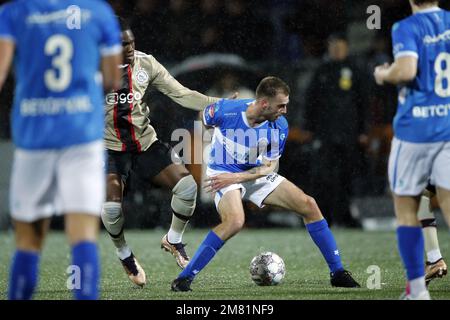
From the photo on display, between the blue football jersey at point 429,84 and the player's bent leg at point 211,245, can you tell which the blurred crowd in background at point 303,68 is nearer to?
the player's bent leg at point 211,245

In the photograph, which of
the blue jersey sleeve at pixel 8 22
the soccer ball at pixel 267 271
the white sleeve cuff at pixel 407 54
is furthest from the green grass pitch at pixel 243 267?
the blue jersey sleeve at pixel 8 22

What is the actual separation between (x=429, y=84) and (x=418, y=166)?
0.47 metres

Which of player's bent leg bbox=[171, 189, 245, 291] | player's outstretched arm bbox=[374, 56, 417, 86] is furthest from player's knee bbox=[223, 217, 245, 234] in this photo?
player's outstretched arm bbox=[374, 56, 417, 86]

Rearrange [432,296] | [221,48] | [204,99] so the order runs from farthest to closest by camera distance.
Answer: [221,48], [204,99], [432,296]

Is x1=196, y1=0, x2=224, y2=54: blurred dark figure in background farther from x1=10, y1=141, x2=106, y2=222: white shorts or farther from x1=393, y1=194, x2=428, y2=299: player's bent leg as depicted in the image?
x1=10, y1=141, x2=106, y2=222: white shorts

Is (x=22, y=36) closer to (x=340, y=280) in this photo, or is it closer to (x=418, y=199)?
(x=418, y=199)

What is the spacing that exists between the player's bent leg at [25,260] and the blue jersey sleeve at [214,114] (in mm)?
2597

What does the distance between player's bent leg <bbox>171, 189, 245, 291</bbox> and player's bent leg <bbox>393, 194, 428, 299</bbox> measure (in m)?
1.62

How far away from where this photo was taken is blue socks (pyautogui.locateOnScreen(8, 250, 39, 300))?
4.91m

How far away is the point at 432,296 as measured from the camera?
21.0 ft

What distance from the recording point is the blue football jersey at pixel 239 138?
7.36m

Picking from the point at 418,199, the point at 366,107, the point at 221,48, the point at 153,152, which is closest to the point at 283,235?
the point at 366,107

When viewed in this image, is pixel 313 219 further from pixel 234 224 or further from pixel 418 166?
pixel 418 166

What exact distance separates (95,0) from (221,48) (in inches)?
328
